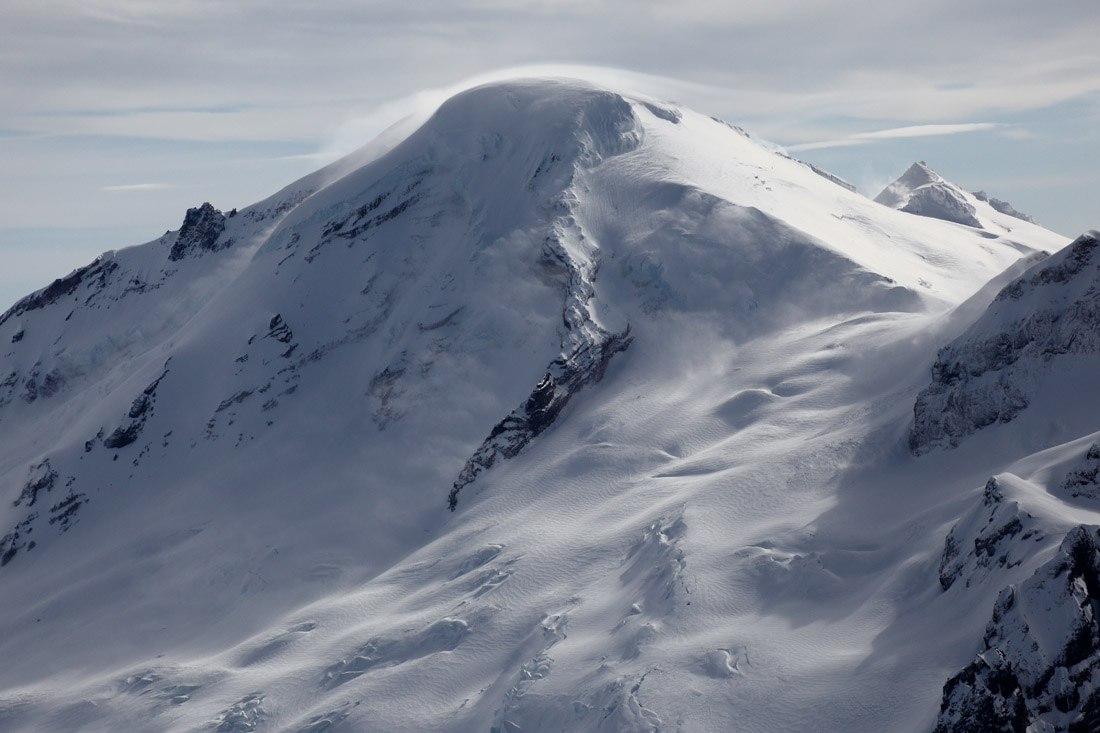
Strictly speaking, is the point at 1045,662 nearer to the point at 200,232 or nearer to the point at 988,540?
the point at 988,540

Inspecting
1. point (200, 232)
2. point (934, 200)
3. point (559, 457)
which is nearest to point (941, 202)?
point (934, 200)

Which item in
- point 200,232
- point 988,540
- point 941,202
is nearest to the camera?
point 988,540

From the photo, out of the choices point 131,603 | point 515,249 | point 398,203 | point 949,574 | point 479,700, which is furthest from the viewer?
point 398,203

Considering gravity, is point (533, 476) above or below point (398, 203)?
below

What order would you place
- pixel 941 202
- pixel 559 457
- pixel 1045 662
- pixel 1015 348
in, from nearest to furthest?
pixel 1045 662
pixel 1015 348
pixel 559 457
pixel 941 202

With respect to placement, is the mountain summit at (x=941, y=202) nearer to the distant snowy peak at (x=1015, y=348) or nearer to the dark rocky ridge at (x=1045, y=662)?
the distant snowy peak at (x=1015, y=348)

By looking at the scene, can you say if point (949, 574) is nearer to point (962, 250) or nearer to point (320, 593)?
point (320, 593)

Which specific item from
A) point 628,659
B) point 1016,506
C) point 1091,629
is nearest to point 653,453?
point 628,659
